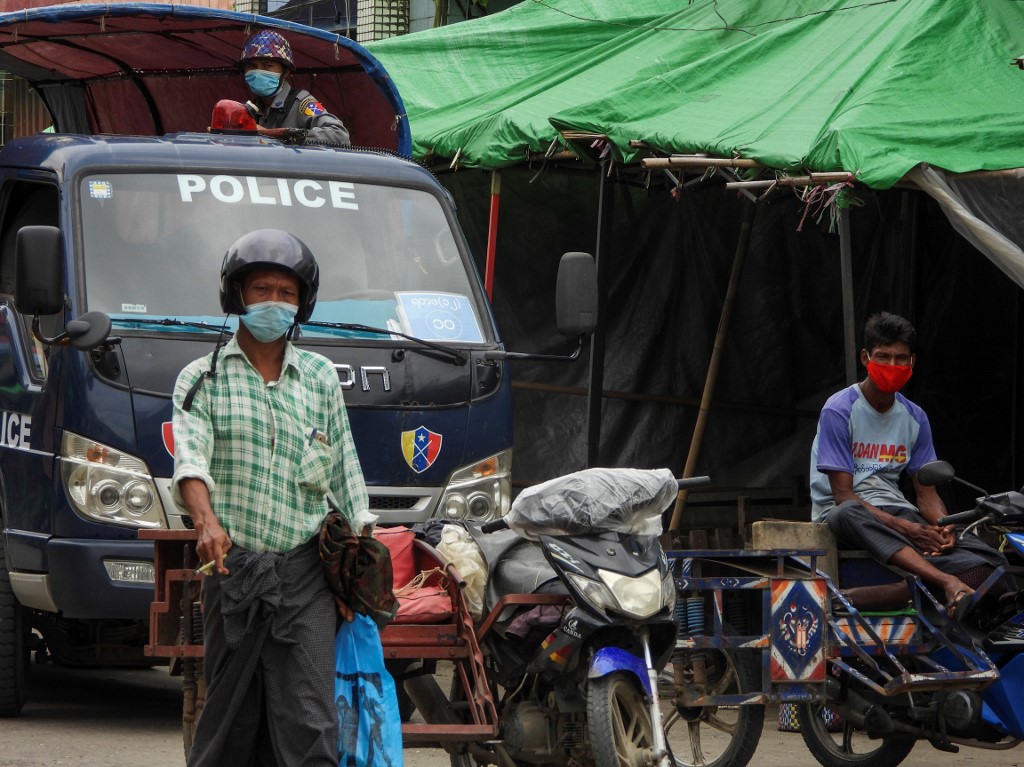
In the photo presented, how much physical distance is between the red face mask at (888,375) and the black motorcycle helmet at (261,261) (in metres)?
2.88

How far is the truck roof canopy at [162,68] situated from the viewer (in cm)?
852

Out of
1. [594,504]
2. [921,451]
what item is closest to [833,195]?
[921,451]

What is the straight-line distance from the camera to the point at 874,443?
691 centimetres

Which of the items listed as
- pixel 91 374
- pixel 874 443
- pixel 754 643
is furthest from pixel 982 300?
pixel 91 374

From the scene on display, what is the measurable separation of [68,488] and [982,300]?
6553mm

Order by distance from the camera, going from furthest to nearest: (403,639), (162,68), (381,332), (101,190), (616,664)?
(162,68)
(101,190)
(381,332)
(403,639)
(616,664)

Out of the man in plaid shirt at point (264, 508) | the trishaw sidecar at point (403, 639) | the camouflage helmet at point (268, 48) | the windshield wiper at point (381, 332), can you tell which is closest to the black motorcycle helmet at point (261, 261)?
the man in plaid shirt at point (264, 508)

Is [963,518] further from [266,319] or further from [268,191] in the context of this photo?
[268,191]

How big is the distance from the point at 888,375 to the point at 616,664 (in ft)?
6.60

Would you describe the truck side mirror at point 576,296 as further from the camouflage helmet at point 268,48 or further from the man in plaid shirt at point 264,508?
the man in plaid shirt at point 264,508

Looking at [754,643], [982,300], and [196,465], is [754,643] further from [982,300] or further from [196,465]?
[982,300]

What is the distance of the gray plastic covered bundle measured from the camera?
5555 mm

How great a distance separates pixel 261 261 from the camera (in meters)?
4.55

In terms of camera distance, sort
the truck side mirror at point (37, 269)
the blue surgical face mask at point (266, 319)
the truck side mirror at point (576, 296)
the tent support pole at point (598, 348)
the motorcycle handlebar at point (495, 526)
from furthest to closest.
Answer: the tent support pole at point (598, 348) → the truck side mirror at point (576, 296) → the truck side mirror at point (37, 269) → the motorcycle handlebar at point (495, 526) → the blue surgical face mask at point (266, 319)
